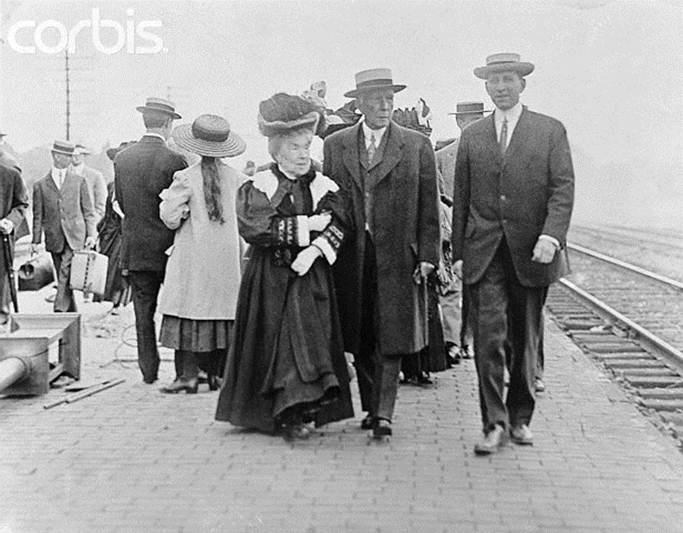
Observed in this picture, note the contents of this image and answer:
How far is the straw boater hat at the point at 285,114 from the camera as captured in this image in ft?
20.1

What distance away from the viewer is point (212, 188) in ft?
24.3

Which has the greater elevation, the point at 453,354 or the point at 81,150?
the point at 81,150

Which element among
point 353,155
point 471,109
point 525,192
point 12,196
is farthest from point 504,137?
→ point 12,196

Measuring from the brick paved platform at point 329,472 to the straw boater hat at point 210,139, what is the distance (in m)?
1.71

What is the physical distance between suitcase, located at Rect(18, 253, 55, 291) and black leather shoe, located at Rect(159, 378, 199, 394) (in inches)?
184

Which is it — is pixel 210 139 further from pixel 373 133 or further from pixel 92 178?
pixel 92 178

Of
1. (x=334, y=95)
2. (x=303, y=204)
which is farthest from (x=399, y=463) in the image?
(x=334, y=95)

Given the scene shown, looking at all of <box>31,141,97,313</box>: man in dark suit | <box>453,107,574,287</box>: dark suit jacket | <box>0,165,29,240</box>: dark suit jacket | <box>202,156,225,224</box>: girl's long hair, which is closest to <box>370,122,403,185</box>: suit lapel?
<box>453,107,574,287</box>: dark suit jacket

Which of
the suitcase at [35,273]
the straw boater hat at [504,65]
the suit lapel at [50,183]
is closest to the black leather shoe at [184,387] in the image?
the straw boater hat at [504,65]

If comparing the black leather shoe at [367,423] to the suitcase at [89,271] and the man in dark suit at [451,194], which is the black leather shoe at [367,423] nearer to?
the man in dark suit at [451,194]

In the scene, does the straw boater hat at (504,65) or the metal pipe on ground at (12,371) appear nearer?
the straw boater hat at (504,65)

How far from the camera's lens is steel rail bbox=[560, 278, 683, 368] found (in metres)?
9.59

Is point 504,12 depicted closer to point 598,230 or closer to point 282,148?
point 282,148

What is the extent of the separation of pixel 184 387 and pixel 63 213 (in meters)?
4.15
